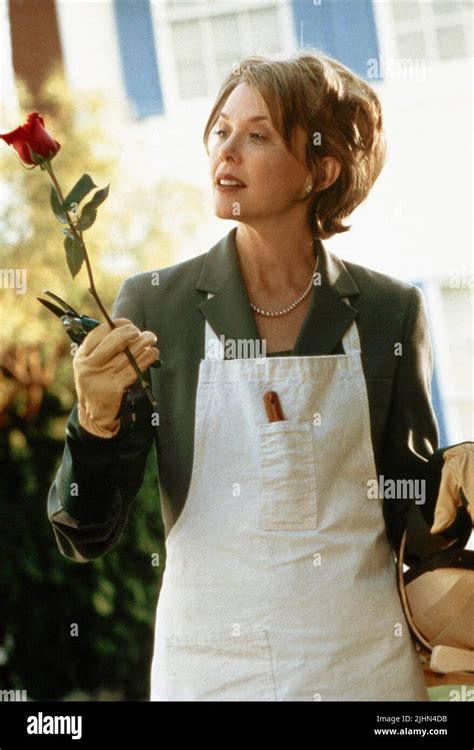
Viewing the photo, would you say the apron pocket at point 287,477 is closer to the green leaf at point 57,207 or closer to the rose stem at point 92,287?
the rose stem at point 92,287

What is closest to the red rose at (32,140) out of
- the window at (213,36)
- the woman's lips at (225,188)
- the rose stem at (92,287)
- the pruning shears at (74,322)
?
the rose stem at (92,287)

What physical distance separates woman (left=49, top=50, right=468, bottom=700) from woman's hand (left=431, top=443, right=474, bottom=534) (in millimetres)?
50

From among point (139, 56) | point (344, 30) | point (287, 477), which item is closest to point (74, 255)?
point (287, 477)

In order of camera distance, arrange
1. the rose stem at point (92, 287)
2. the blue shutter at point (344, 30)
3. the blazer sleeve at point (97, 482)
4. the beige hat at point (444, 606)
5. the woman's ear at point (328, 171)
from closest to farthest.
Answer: the rose stem at point (92, 287)
the blazer sleeve at point (97, 482)
the beige hat at point (444, 606)
the woman's ear at point (328, 171)
the blue shutter at point (344, 30)

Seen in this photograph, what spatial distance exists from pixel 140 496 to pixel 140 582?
22 centimetres

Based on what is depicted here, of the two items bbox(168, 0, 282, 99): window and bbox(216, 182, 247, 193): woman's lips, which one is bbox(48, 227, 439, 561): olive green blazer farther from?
bbox(168, 0, 282, 99): window

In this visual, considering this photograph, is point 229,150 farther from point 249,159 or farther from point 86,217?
point 86,217

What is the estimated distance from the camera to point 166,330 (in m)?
1.56

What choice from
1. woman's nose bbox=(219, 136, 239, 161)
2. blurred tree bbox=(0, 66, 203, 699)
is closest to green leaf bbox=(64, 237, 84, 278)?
woman's nose bbox=(219, 136, 239, 161)

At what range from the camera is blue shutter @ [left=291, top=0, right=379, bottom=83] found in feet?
8.17

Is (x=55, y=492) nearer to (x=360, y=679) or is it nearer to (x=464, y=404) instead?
(x=360, y=679)

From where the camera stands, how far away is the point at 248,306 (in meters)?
1.55

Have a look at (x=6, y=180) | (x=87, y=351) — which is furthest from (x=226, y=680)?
(x=6, y=180)

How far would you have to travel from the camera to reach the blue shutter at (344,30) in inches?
98.0
